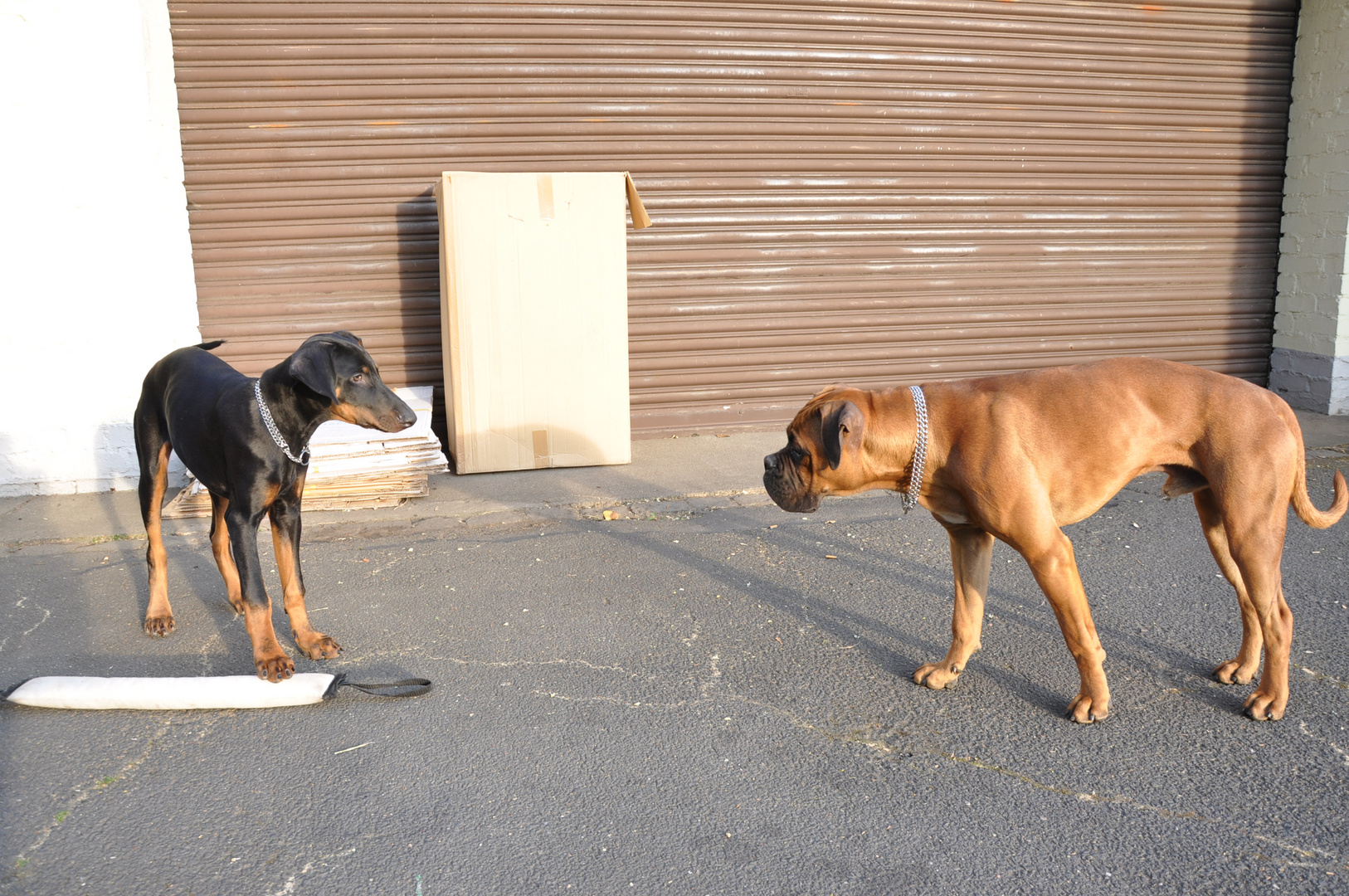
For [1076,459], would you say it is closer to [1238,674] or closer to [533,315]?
[1238,674]

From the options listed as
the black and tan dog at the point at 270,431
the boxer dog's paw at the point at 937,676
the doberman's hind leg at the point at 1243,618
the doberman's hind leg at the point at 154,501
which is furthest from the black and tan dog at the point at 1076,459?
the doberman's hind leg at the point at 154,501

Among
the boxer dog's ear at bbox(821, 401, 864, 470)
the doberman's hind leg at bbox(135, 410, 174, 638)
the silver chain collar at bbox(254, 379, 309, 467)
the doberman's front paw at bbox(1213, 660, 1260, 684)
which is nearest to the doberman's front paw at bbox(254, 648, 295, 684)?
the silver chain collar at bbox(254, 379, 309, 467)

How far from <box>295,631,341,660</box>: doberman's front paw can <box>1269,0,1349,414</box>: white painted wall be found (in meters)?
8.58

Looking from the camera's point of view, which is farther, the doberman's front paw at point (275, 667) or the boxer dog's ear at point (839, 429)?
the doberman's front paw at point (275, 667)

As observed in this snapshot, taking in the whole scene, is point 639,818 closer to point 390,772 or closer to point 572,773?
point 572,773

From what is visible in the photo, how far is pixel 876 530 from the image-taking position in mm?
5555

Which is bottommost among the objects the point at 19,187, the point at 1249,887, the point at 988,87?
the point at 1249,887

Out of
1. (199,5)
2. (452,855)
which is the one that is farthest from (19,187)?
(452,855)

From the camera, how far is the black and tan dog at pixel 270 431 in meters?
3.55

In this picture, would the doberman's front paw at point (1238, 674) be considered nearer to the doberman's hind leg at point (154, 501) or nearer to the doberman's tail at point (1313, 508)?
the doberman's tail at point (1313, 508)

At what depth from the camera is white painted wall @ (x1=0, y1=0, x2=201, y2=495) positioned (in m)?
5.97

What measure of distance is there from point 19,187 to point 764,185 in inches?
203

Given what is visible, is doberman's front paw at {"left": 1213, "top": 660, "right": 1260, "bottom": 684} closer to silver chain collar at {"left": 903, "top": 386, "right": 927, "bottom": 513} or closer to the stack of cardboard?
silver chain collar at {"left": 903, "top": 386, "right": 927, "bottom": 513}

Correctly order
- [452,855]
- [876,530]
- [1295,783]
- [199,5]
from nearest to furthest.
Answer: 1. [452,855]
2. [1295,783]
3. [876,530]
4. [199,5]
